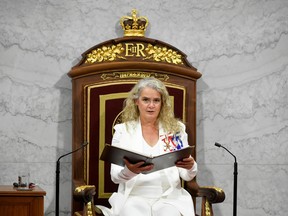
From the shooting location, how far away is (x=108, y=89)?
531cm

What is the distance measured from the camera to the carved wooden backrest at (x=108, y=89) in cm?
527

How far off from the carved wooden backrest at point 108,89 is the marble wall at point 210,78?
1.18ft

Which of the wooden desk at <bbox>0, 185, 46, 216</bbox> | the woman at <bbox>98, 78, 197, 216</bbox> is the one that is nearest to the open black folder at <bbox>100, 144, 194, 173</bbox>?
the woman at <bbox>98, 78, 197, 216</bbox>

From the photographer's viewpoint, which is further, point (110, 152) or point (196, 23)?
point (196, 23)

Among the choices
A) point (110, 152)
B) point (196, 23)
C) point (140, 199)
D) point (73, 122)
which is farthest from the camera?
point (196, 23)

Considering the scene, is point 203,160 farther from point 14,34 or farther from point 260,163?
point 14,34

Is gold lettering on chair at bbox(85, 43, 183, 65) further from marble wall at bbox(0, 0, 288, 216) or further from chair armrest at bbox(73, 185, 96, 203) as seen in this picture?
chair armrest at bbox(73, 185, 96, 203)

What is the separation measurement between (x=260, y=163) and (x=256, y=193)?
278 millimetres

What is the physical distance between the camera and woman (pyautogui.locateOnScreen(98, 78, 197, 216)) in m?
4.52

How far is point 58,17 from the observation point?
5629mm

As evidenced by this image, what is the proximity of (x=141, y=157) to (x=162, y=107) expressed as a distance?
90cm

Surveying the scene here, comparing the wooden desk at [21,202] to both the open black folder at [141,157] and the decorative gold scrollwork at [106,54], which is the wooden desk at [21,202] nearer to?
the open black folder at [141,157]

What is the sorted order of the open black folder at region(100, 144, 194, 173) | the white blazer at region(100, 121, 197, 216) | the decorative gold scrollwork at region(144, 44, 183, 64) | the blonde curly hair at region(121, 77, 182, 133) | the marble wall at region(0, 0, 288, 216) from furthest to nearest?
the marble wall at region(0, 0, 288, 216)
the decorative gold scrollwork at region(144, 44, 183, 64)
the blonde curly hair at region(121, 77, 182, 133)
the white blazer at region(100, 121, 197, 216)
the open black folder at region(100, 144, 194, 173)

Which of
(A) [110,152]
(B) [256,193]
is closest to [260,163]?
(B) [256,193]
